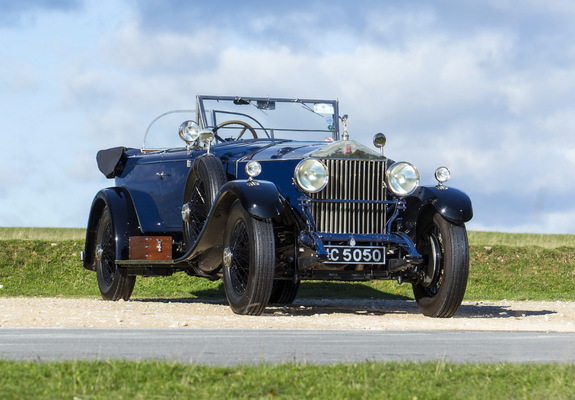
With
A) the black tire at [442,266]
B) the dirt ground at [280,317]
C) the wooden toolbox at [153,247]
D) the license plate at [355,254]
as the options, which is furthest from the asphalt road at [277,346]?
the wooden toolbox at [153,247]

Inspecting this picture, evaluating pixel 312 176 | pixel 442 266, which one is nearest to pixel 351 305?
pixel 442 266

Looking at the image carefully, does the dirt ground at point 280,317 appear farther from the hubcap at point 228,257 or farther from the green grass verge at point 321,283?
the green grass verge at point 321,283

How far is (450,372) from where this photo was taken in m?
5.71

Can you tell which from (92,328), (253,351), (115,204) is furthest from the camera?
(115,204)

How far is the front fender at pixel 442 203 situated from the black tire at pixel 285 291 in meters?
3.32

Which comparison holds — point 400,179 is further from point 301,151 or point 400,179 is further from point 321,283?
point 321,283

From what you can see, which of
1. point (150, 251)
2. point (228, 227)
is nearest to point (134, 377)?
point (228, 227)

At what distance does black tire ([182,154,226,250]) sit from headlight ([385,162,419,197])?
195 cm

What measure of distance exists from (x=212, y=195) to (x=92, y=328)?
3.14 metres

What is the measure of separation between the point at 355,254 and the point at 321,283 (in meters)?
9.22

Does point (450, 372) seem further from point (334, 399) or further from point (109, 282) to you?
point (109, 282)

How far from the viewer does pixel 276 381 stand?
5.25 metres

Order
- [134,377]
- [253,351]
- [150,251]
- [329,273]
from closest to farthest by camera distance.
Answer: [134,377], [253,351], [329,273], [150,251]

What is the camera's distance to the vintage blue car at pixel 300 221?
34.5 feet
